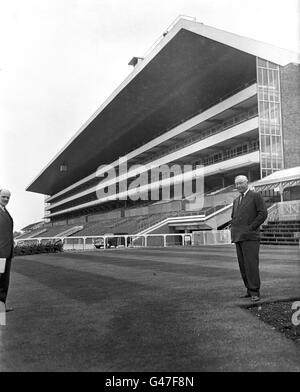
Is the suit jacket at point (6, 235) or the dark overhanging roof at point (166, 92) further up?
the dark overhanging roof at point (166, 92)

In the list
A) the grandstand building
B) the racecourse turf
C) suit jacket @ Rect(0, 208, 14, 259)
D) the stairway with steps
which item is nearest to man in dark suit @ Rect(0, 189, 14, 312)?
suit jacket @ Rect(0, 208, 14, 259)

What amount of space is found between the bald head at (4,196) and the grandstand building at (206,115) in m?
20.0

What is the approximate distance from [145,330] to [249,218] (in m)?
2.31

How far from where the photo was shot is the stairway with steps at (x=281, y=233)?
22750 millimetres

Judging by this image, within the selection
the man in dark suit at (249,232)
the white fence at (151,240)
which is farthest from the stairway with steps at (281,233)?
the man in dark suit at (249,232)

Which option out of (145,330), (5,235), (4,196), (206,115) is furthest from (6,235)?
(206,115)

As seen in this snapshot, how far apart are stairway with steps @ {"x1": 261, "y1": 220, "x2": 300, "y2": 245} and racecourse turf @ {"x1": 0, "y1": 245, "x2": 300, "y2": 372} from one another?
15.5 m

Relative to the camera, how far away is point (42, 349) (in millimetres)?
3982

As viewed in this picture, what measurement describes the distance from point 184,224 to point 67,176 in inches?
2486

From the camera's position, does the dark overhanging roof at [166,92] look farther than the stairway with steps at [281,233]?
Yes

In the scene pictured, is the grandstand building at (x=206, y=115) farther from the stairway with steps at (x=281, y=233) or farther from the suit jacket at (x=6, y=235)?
the suit jacket at (x=6, y=235)

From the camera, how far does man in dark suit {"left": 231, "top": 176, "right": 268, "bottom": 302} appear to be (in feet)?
19.1

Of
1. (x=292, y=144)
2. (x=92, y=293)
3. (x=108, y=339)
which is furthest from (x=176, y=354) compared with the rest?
(x=292, y=144)
